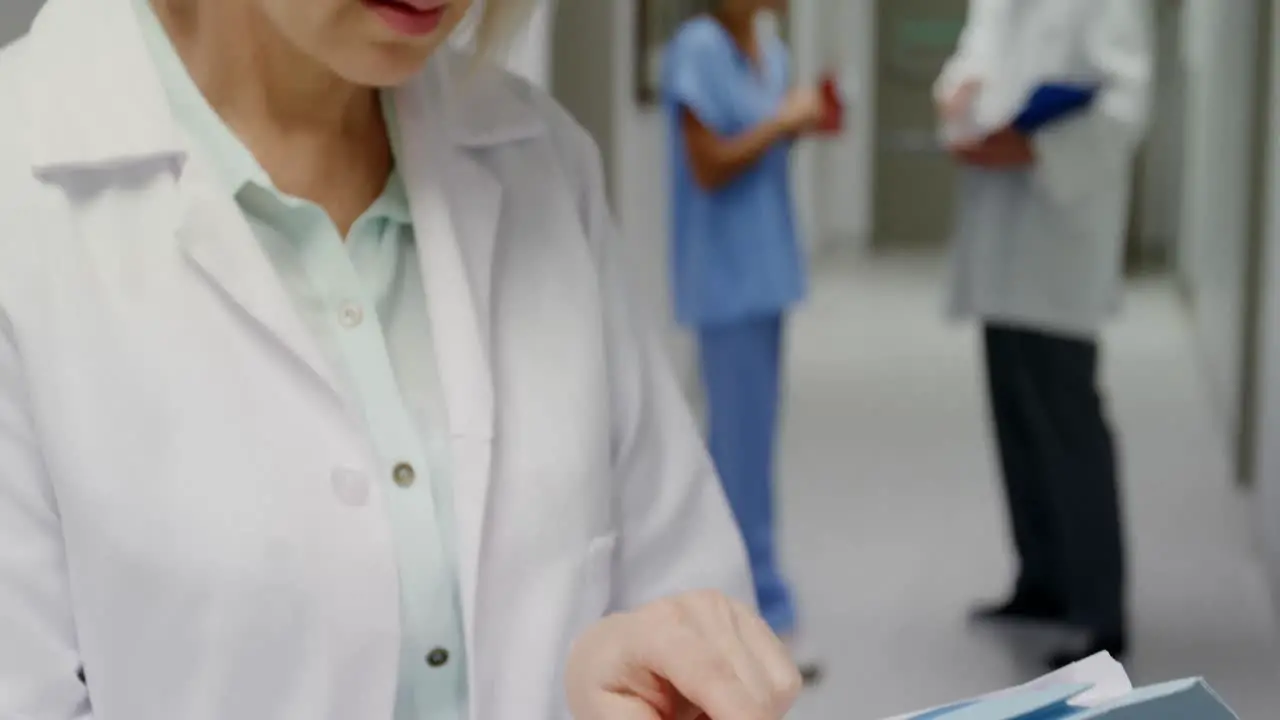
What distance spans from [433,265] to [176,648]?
0.27 m

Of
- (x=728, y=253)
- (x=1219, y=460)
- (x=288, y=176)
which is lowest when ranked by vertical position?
(x=1219, y=460)

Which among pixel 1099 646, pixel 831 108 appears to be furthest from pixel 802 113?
pixel 1099 646

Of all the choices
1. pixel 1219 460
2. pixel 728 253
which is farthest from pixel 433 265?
pixel 1219 460

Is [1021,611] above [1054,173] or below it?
below

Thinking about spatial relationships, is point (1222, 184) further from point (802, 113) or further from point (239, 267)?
point (239, 267)

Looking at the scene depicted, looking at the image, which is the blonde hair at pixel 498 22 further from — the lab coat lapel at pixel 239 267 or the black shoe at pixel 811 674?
the black shoe at pixel 811 674

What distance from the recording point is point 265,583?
0.80 m

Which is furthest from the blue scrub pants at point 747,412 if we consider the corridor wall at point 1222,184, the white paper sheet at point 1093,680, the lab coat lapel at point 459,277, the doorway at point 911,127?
the doorway at point 911,127

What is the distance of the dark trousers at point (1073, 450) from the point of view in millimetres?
2672

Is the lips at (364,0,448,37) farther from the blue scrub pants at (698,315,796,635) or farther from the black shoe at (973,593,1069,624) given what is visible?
the black shoe at (973,593,1069,624)

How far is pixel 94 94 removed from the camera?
0.86m

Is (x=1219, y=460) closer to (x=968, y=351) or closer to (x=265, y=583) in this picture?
(x=968, y=351)

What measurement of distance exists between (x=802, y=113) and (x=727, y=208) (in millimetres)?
226

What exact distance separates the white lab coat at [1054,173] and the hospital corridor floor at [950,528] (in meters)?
0.67
